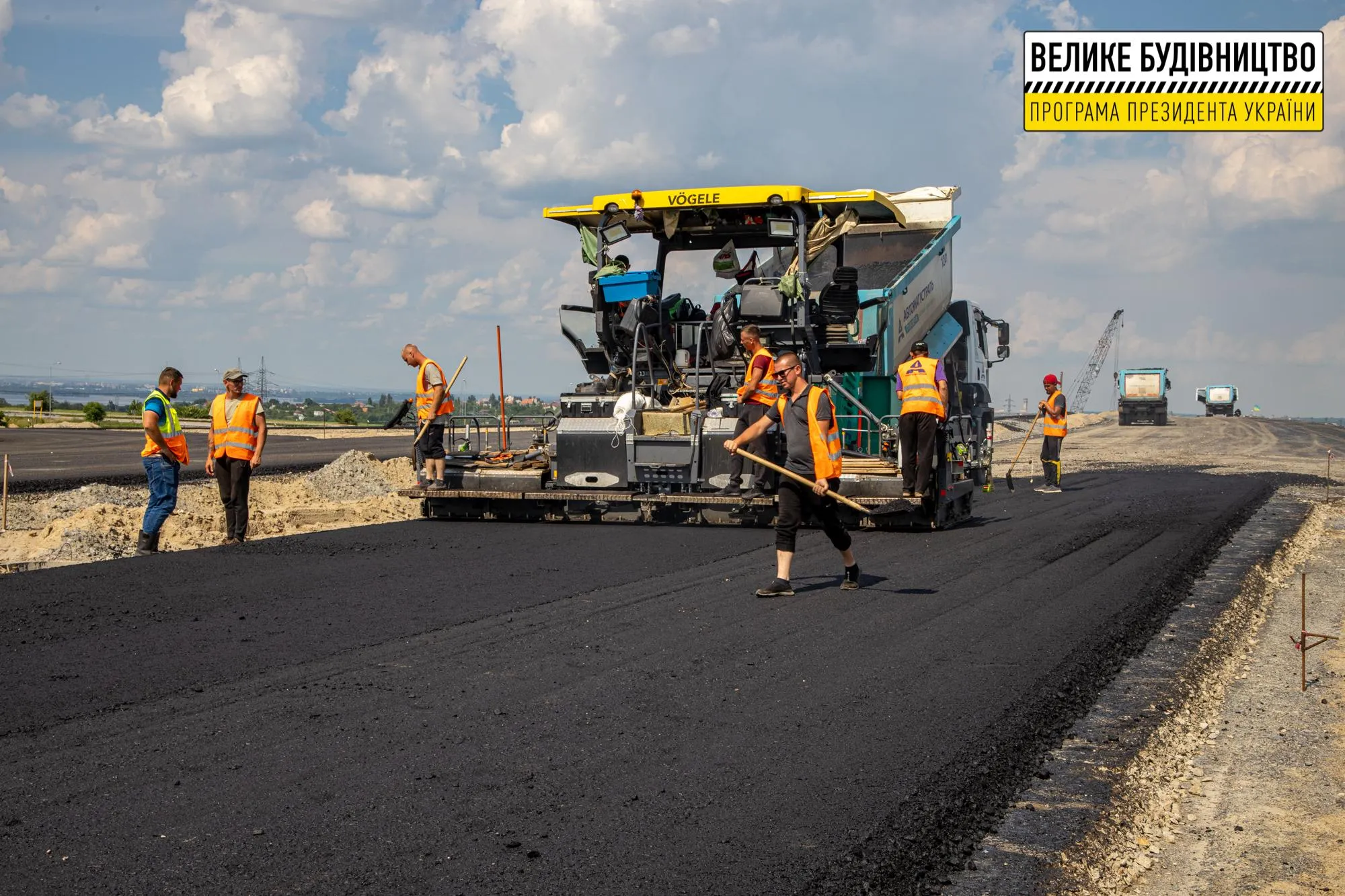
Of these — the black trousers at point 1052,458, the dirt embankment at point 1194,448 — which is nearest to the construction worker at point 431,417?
the black trousers at point 1052,458

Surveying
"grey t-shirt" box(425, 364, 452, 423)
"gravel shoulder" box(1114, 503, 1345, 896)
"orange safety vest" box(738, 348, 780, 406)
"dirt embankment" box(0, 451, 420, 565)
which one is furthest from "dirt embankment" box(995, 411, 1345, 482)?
"gravel shoulder" box(1114, 503, 1345, 896)

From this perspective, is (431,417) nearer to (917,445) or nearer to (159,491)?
(159,491)

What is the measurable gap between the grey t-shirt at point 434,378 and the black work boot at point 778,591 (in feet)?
19.5

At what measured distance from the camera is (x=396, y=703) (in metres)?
5.76

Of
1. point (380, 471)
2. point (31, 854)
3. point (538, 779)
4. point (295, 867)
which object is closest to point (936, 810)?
point (538, 779)

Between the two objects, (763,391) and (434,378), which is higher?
(434,378)

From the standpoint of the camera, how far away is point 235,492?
11.9 metres

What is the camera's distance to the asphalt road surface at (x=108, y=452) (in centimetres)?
2173

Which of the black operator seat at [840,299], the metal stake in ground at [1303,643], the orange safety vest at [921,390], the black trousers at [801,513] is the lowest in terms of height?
the metal stake in ground at [1303,643]

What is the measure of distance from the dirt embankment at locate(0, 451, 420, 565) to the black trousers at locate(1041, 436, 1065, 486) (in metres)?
9.43

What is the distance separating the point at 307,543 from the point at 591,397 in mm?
3212

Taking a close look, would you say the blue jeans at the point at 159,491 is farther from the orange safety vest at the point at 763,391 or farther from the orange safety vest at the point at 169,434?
the orange safety vest at the point at 763,391

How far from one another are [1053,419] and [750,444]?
8.97 metres

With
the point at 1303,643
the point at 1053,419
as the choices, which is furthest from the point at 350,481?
the point at 1303,643
